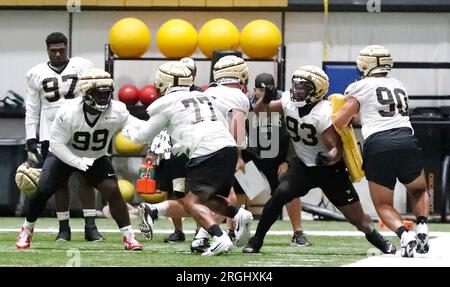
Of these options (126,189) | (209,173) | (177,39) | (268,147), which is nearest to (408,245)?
(209,173)

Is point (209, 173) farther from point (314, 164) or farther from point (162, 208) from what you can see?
point (162, 208)

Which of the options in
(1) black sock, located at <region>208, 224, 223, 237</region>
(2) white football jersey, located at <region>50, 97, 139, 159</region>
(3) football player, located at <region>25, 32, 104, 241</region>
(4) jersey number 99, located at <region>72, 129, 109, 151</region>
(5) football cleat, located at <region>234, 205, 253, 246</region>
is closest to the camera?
(1) black sock, located at <region>208, 224, 223, 237</region>

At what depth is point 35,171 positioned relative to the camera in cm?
1232

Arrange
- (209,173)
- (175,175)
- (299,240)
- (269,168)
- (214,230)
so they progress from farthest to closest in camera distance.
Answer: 1. (269,168)
2. (175,175)
3. (299,240)
4. (209,173)
5. (214,230)

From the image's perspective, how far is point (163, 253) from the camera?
10484mm

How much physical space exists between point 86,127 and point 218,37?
5903mm

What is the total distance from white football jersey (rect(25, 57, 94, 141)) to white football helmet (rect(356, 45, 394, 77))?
3.06 m

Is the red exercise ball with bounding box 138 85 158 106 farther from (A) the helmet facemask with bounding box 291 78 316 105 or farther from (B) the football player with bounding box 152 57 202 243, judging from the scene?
(A) the helmet facemask with bounding box 291 78 316 105

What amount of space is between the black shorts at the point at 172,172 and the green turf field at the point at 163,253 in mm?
492

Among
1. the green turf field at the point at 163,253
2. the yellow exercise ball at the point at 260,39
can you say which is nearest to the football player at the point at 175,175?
the green turf field at the point at 163,253

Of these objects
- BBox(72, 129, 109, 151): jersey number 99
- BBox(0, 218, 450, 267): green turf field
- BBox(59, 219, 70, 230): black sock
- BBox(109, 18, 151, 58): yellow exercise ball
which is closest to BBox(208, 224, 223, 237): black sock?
BBox(0, 218, 450, 267): green turf field

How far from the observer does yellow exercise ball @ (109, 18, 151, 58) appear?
16812mm

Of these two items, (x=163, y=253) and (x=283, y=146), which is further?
(x=283, y=146)
